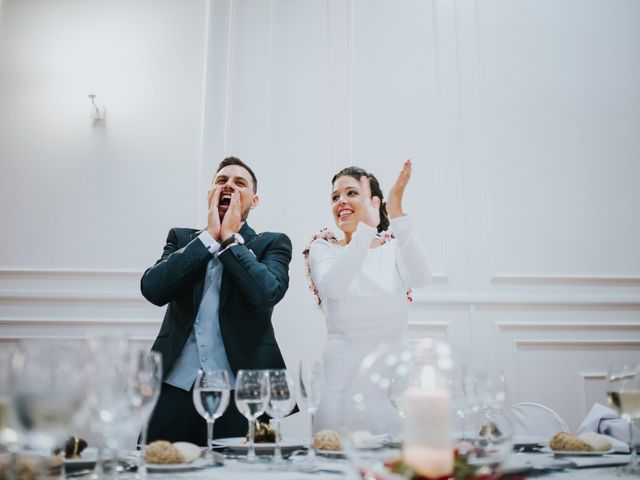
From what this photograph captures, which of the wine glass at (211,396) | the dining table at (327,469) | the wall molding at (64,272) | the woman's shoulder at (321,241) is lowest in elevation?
the dining table at (327,469)

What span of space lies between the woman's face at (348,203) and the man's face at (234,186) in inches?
13.1

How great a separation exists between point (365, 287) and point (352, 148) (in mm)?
1169

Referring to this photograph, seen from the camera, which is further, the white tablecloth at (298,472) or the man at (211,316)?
the man at (211,316)

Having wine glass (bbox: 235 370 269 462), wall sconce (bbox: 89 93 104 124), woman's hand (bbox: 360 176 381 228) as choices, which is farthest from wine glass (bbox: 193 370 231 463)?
wall sconce (bbox: 89 93 104 124)

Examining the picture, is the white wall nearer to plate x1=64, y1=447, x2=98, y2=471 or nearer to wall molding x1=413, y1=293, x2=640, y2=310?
wall molding x1=413, y1=293, x2=640, y2=310

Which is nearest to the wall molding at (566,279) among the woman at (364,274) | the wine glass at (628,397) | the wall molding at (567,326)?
the wall molding at (567,326)

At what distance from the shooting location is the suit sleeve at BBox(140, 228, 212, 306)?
1.76 meters

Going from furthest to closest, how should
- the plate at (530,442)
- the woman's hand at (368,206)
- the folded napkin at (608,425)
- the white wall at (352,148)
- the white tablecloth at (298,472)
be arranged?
the white wall at (352,148) < the woman's hand at (368,206) < the folded napkin at (608,425) < the plate at (530,442) < the white tablecloth at (298,472)

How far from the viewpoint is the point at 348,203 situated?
213 centimetres

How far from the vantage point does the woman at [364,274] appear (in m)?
1.87

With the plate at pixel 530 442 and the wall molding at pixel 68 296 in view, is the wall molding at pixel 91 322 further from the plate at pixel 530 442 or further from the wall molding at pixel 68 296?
the plate at pixel 530 442

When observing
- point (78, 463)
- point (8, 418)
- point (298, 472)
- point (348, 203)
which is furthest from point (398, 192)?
point (8, 418)

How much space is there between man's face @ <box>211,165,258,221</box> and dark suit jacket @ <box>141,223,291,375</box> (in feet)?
0.91

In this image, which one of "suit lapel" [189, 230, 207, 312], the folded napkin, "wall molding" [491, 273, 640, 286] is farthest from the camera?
"wall molding" [491, 273, 640, 286]
